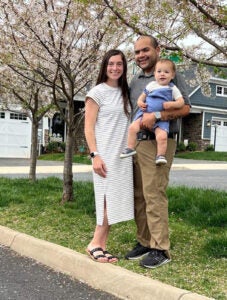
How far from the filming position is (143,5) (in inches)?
225

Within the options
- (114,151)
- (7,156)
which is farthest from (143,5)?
(7,156)

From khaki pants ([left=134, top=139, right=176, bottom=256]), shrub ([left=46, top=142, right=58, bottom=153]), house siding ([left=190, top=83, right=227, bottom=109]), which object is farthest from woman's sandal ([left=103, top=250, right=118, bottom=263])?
house siding ([left=190, top=83, right=227, bottom=109])

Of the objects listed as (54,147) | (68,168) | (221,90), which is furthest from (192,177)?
(221,90)

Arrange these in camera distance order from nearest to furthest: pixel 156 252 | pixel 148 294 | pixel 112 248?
pixel 148 294
pixel 156 252
pixel 112 248

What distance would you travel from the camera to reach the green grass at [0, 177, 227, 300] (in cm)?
395

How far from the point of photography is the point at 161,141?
153 inches

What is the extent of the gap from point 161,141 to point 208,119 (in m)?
25.3

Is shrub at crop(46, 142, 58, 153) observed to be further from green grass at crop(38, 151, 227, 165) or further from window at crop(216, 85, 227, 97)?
window at crop(216, 85, 227, 97)

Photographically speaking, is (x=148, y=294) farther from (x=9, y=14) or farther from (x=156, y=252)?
(x=9, y=14)

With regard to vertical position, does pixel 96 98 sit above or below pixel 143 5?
below

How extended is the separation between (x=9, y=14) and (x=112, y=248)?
3413 millimetres

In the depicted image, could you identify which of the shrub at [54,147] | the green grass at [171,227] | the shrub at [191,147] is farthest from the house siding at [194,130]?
the green grass at [171,227]

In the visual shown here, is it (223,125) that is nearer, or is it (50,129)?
(50,129)

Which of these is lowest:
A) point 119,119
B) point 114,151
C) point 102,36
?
point 114,151
